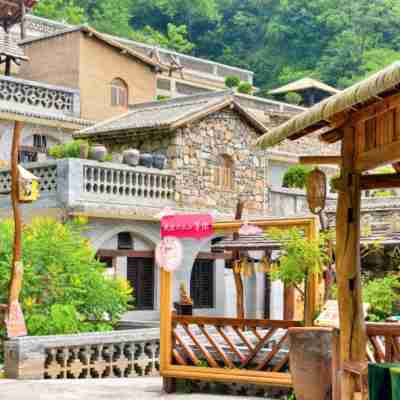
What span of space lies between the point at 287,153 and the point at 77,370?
62.5ft

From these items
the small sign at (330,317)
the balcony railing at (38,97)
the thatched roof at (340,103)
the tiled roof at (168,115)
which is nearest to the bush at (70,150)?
the tiled roof at (168,115)

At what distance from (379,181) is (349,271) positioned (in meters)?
0.89

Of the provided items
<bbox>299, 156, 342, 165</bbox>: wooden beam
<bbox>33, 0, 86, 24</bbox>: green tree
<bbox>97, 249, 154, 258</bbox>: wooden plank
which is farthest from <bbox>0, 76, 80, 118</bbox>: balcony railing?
<bbox>33, 0, 86, 24</bbox>: green tree

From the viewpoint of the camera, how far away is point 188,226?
13.8 m

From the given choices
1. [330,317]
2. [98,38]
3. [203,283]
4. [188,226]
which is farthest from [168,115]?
[330,317]

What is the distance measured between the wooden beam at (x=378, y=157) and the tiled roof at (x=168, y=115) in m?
16.0

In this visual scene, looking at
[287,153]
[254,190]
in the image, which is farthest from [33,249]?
[287,153]

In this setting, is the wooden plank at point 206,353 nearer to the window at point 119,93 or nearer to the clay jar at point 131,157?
the clay jar at point 131,157

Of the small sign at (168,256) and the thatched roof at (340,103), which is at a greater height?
the thatched roof at (340,103)

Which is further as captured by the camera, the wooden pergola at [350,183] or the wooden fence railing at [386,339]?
the wooden fence railing at [386,339]

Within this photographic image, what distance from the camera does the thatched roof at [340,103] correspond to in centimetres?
684

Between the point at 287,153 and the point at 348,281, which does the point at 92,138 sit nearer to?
the point at 287,153

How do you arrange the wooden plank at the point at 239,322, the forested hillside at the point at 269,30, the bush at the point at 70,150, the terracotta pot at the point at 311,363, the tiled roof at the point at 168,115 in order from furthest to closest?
the forested hillside at the point at 269,30, the tiled roof at the point at 168,115, the bush at the point at 70,150, the wooden plank at the point at 239,322, the terracotta pot at the point at 311,363

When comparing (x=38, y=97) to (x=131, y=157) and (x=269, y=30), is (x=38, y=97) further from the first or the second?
(x=269, y=30)
